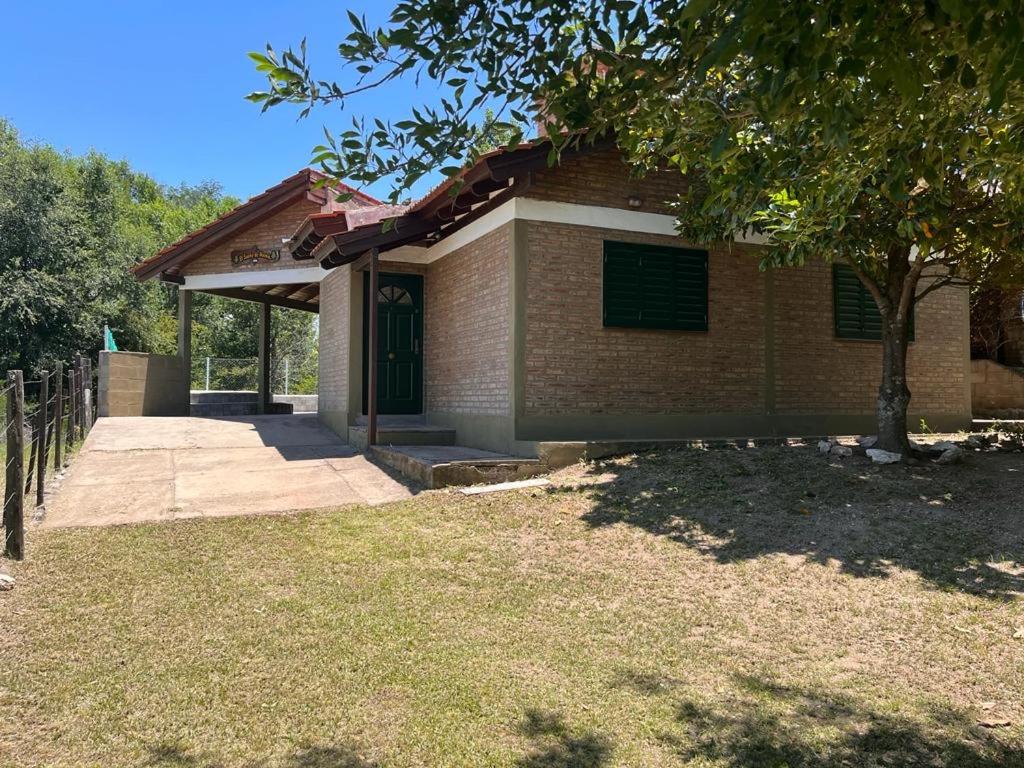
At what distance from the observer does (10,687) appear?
312cm

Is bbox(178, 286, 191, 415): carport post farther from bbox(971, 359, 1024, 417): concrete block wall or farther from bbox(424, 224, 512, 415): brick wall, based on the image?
bbox(971, 359, 1024, 417): concrete block wall

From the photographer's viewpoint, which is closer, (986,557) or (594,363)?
(986,557)

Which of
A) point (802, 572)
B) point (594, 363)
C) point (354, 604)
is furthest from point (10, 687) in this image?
point (594, 363)

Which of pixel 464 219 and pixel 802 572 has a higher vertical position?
pixel 464 219

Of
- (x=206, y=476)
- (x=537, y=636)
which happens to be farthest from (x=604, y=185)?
(x=537, y=636)

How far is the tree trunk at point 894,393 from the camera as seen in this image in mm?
7703

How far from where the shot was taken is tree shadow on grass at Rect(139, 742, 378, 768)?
256 centimetres

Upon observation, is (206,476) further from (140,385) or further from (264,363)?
(264,363)

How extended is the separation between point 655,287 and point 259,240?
1013 centimetres

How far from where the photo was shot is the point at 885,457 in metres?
7.50

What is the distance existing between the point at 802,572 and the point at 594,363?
4.21 meters

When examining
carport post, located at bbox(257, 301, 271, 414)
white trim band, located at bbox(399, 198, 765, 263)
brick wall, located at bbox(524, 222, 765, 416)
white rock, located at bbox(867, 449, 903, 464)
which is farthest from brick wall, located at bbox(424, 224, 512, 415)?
carport post, located at bbox(257, 301, 271, 414)

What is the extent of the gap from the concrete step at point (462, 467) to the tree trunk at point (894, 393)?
4.04 metres

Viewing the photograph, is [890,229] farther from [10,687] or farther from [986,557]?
[10,687]
